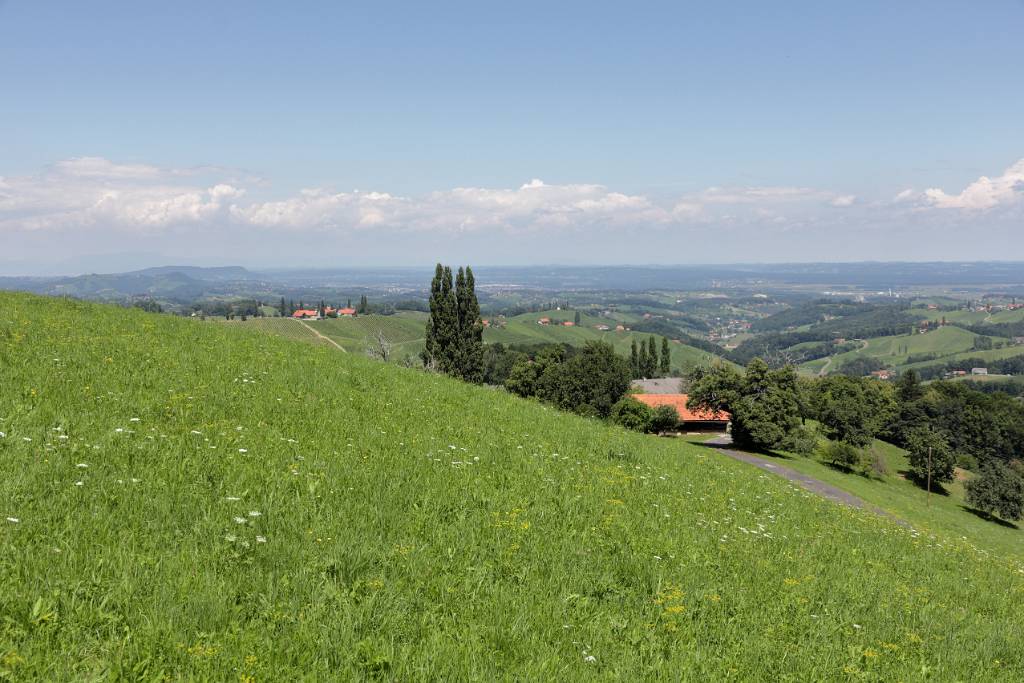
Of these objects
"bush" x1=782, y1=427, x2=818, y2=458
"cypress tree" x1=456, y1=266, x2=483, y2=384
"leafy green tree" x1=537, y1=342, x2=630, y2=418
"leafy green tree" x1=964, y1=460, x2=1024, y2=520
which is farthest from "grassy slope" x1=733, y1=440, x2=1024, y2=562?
"cypress tree" x1=456, y1=266, x2=483, y2=384

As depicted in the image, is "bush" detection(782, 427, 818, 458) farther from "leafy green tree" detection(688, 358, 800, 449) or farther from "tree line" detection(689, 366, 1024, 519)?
"leafy green tree" detection(688, 358, 800, 449)

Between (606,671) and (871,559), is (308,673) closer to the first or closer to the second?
(606,671)

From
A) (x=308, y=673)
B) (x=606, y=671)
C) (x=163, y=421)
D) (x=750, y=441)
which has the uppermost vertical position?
(x=163, y=421)

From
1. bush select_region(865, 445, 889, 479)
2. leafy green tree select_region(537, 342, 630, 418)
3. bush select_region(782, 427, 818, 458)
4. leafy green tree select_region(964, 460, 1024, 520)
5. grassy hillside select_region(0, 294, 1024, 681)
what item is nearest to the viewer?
grassy hillside select_region(0, 294, 1024, 681)

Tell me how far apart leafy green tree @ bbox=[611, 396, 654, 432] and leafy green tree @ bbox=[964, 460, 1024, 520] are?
3720 cm

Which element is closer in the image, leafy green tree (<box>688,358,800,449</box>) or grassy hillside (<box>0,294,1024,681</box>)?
grassy hillside (<box>0,294,1024,681</box>)

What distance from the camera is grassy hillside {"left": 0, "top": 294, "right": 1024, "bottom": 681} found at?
514 cm

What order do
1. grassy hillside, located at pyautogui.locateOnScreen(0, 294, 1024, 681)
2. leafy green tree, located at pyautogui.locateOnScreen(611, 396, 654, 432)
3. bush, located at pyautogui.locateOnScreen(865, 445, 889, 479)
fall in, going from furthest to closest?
leafy green tree, located at pyautogui.locateOnScreen(611, 396, 654, 432) → bush, located at pyautogui.locateOnScreen(865, 445, 889, 479) → grassy hillside, located at pyautogui.locateOnScreen(0, 294, 1024, 681)

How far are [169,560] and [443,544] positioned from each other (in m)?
3.14

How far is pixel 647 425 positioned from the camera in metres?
76.5

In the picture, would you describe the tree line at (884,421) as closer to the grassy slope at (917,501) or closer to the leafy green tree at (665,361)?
the grassy slope at (917,501)

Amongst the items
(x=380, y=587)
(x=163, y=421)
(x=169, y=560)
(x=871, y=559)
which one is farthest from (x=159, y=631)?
(x=871, y=559)

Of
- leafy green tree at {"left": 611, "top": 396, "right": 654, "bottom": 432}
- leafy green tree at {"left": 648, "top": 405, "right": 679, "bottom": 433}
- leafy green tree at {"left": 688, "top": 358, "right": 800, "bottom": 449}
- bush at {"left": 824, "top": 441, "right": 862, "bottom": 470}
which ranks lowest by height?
bush at {"left": 824, "top": 441, "right": 862, "bottom": 470}

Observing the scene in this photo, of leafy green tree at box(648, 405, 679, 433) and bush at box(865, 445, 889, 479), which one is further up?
leafy green tree at box(648, 405, 679, 433)
